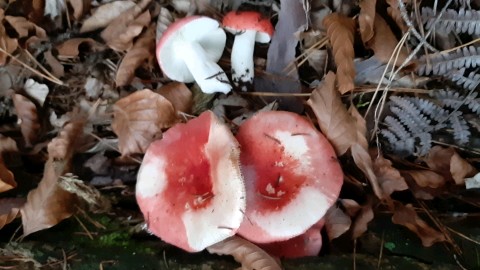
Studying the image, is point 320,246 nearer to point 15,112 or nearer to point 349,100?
point 349,100

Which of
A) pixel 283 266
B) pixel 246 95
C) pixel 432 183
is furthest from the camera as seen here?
pixel 246 95

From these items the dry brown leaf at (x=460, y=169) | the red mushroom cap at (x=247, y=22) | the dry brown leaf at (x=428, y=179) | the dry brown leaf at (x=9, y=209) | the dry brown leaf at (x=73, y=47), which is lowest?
Result: the dry brown leaf at (x=9, y=209)

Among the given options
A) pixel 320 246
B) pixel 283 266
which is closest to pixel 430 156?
pixel 320 246

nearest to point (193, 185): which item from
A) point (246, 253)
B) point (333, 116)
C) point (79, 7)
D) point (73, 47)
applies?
point (246, 253)

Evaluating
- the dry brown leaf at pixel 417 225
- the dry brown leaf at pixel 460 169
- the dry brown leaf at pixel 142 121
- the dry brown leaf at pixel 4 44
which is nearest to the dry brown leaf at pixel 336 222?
the dry brown leaf at pixel 417 225

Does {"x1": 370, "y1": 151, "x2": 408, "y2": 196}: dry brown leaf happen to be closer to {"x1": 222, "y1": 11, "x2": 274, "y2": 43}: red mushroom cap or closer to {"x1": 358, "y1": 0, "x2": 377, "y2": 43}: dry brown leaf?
{"x1": 358, "y1": 0, "x2": 377, "y2": 43}: dry brown leaf

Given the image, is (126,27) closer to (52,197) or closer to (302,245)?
(52,197)

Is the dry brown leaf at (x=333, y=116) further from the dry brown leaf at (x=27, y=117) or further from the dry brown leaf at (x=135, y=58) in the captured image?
the dry brown leaf at (x=27, y=117)
